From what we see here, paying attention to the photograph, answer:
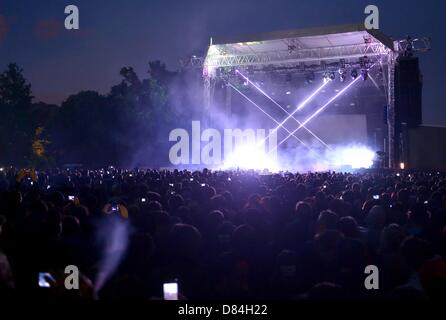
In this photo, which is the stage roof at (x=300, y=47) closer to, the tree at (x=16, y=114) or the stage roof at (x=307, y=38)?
the stage roof at (x=307, y=38)

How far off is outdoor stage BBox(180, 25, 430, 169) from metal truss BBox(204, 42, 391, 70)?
0.05 meters

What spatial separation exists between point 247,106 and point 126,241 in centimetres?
3099

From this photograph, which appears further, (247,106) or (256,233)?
(247,106)

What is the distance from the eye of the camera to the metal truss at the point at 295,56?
24.8m

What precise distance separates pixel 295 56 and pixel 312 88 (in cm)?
705

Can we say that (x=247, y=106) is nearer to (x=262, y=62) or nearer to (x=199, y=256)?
(x=262, y=62)

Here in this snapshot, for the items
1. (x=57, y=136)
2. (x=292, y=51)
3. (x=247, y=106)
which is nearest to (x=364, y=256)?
(x=292, y=51)

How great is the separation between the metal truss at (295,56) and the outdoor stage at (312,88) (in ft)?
0.17

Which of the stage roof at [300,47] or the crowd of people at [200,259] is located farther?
the stage roof at [300,47]

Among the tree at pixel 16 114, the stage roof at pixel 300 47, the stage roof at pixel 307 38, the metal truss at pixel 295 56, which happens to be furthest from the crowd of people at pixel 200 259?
the tree at pixel 16 114

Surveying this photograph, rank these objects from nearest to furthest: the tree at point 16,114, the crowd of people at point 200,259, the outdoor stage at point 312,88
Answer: the crowd of people at point 200,259
the outdoor stage at point 312,88
the tree at point 16,114

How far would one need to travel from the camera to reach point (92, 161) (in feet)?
129

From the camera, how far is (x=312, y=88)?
33250mm

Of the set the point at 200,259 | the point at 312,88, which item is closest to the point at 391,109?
the point at 312,88
